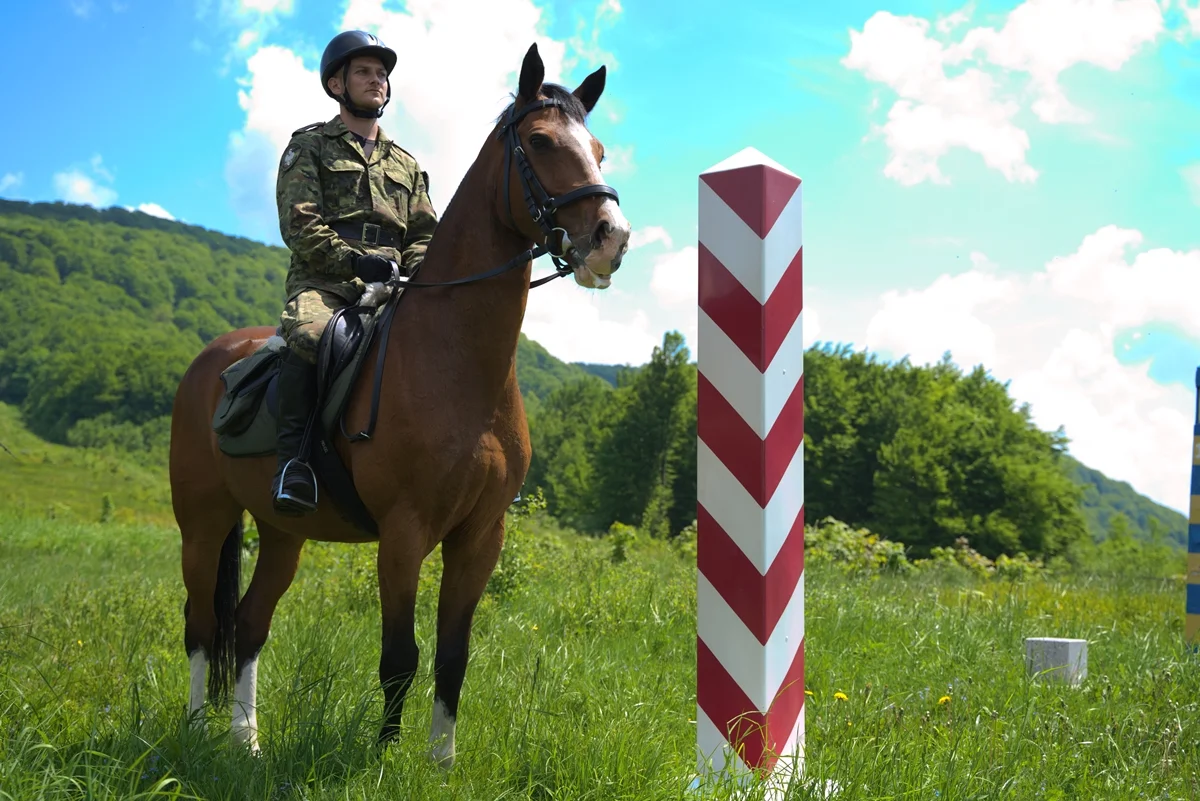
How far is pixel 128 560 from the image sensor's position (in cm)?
1435

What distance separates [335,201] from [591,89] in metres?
1.37

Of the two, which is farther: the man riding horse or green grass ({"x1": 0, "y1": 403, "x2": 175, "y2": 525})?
green grass ({"x1": 0, "y1": 403, "x2": 175, "y2": 525})

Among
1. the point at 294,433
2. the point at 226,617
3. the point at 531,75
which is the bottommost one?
the point at 226,617

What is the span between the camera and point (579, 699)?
4.32 meters

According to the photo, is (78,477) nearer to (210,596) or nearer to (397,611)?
(210,596)

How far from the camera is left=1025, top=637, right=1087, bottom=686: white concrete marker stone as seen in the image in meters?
5.33

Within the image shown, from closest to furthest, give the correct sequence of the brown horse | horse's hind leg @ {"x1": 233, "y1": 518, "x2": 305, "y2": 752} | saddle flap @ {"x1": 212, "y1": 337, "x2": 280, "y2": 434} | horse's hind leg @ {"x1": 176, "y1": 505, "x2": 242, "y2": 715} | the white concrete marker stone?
1. the brown horse
2. saddle flap @ {"x1": 212, "y1": 337, "x2": 280, "y2": 434}
3. horse's hind leg @ {"x1": 233, "y1": 518, "x2": 305, "y2": 752}
4. horse's hind leg @ {"x1": 176, "y1": 505, "x2": 242, "y2": 715}
5. the white concrete marker stone

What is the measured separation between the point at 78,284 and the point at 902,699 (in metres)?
204

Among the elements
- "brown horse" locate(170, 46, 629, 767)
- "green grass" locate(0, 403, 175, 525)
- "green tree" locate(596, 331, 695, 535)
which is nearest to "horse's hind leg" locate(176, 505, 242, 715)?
"brown horse" locate(170, 46, 629, 767)

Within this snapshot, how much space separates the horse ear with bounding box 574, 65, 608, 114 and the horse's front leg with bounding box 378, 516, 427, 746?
1.91 meters

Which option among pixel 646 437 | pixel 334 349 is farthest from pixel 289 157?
pixel 646 437

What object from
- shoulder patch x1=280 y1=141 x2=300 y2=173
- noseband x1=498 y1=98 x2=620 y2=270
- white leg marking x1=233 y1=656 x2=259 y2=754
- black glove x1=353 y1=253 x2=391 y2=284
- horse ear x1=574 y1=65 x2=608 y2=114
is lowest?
white leg marking x1=233 y1=656 x2=259 y2=754

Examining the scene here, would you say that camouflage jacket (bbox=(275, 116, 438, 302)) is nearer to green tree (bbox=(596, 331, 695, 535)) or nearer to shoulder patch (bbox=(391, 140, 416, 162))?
shoulder patch (bbox=(391, 140, 416, 162))

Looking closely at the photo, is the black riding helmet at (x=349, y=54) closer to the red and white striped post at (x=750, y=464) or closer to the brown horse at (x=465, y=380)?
the brown horse at (x=465, y=380)
